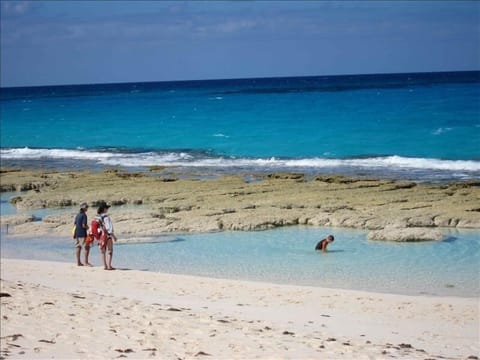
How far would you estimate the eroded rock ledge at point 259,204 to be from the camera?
19597 millimetres

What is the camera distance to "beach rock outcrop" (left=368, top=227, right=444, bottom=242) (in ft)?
58.0

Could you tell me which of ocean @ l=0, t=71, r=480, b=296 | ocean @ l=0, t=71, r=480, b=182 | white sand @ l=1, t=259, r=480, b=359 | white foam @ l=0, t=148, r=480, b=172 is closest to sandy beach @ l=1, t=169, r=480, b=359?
white sand @ l=1, t=259, r=480, b=359

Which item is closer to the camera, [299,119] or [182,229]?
[182,229]

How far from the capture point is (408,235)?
17766 millimetres

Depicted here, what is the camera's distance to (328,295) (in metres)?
13.1

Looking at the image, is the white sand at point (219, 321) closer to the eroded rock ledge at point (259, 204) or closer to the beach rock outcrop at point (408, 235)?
the beach rock outcrop at point (408, 235)

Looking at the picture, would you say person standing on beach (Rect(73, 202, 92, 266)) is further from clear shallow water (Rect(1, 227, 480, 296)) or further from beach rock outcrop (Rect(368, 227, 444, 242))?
beach rock outcrop (Rect(368, 227, 444, 242))

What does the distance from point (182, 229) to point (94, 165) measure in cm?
1881

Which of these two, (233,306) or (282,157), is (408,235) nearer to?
(233,306)

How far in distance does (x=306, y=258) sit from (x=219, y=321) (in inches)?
232

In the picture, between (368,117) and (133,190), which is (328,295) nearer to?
(133,190)

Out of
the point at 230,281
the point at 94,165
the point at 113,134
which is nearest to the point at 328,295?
the point at 230,281

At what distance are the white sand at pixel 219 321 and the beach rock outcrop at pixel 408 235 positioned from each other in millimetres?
4776

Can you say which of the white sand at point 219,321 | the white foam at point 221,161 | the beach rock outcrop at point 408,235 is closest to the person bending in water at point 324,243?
the beach rock outcrop at point 408,235
